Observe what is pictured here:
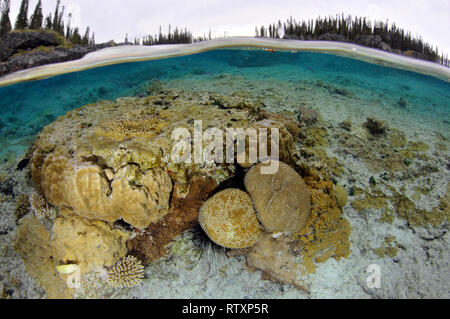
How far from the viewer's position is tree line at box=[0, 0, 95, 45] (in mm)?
9289

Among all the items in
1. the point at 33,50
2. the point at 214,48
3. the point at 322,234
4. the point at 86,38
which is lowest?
the point at 322,234

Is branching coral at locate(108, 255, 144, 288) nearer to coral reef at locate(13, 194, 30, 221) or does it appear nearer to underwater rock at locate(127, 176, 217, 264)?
underwater rock at locate(127, 176, 217, 264)

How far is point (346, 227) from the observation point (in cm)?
517

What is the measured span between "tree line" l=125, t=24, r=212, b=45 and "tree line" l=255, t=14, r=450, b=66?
3.81 m

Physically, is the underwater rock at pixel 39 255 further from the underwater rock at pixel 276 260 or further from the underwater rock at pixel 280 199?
the underwater rock at pixel 280 199

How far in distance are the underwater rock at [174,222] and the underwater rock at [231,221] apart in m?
0.57

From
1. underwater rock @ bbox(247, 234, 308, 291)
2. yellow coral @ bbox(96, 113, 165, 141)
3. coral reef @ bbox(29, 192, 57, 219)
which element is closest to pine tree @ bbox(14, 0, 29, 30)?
yellow coral @ bbox(96, 113, 165, 141)

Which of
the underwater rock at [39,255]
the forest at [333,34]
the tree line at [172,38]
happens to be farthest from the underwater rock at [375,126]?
the underwater rock at [39,255]

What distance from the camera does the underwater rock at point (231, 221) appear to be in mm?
4426

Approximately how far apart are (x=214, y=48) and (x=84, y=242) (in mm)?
12918

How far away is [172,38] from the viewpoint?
1176cm

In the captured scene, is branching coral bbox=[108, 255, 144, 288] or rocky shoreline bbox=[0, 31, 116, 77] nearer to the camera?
branching coral bbox=[108, 255, 144, 288]

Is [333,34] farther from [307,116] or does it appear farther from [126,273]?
[126,273]

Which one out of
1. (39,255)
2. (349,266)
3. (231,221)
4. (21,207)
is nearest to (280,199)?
(231,221)
